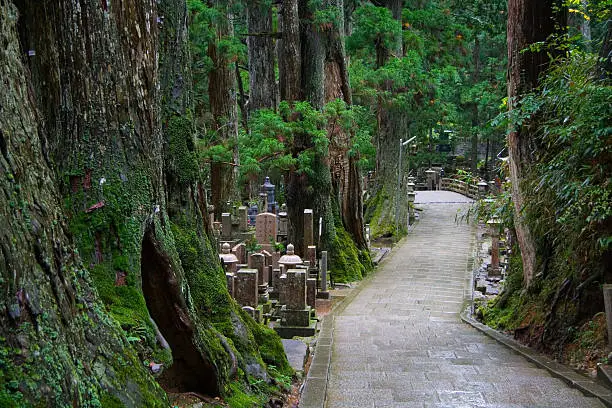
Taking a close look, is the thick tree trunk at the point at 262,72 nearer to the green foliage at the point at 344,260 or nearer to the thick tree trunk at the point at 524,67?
the green foliage at the point at 344,260

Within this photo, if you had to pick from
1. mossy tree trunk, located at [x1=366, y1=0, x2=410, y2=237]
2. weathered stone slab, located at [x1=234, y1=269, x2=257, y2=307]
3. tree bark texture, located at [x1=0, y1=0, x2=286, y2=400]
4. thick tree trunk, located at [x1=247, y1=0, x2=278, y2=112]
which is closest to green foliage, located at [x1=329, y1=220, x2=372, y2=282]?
thick tree trunk, located at [x1=247, y1=0, x2=278, y2=112]

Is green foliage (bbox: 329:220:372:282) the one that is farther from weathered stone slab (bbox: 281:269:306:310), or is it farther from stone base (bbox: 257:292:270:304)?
weathered stone slab (bbox: 281:269:306:310)

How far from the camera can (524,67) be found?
440 inches

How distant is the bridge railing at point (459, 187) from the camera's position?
36031 mm

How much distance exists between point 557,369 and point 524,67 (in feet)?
16.3

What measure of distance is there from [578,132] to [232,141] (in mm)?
9196

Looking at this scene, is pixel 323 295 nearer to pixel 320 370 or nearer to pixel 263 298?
pixel 263 298

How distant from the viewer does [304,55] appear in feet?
54.5

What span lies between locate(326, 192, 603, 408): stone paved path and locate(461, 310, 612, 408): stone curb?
0.41ft

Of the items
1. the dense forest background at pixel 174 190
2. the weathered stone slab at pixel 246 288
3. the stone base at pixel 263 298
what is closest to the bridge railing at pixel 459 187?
the dense forest background at pixel 174 190

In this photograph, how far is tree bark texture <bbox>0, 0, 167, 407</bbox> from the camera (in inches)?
114

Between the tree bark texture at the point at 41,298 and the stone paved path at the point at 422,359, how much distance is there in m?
3.50

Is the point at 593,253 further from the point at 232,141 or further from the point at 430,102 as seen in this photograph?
the point at 430,102

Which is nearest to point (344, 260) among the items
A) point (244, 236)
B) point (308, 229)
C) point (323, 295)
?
point (308, 229)
